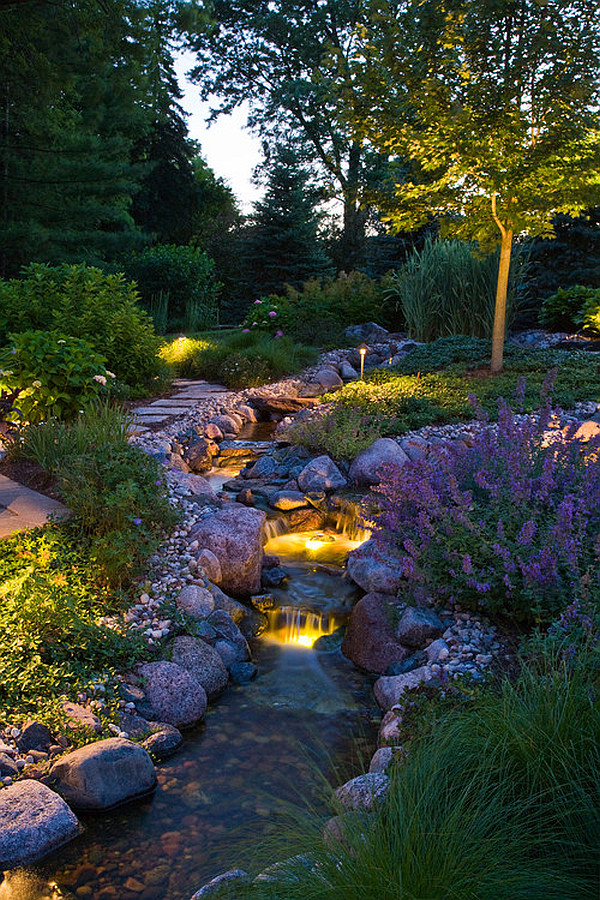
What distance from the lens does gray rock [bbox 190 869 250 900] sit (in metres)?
1.80

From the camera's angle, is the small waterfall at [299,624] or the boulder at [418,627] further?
the small waterfall at [299,624]

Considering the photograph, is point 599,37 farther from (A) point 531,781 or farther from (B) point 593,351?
(A) point 531,781

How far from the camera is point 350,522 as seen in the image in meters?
5.92

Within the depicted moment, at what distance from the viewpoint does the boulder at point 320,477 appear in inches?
255

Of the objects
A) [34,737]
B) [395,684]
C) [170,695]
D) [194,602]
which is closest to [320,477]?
[194,602]

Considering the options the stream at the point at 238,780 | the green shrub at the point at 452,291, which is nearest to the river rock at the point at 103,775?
the stream at the point at 238,780

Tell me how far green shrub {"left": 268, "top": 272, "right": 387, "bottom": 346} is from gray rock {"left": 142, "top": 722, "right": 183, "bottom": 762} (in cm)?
1163

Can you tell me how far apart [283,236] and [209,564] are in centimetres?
1704

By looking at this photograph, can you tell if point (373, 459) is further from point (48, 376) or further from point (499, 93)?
point (499, 93)

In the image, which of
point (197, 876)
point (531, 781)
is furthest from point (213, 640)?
point (531, 781)

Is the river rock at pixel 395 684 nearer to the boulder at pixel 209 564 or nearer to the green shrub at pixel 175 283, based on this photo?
the boulder at pixel 209 564

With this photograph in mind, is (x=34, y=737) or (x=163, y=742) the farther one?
(x=163, y=742)

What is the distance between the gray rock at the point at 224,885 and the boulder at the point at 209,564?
2292mm

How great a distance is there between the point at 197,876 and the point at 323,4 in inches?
1067
